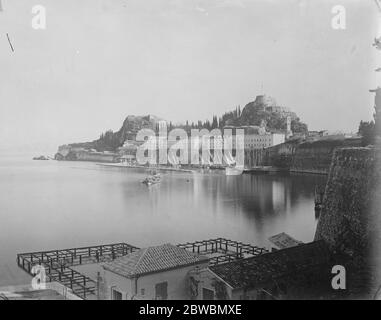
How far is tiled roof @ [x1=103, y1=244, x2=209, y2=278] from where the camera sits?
11.3ft

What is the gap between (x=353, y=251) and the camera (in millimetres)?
4059

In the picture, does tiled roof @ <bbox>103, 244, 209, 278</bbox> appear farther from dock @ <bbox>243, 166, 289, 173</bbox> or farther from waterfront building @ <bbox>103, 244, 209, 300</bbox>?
dock @ <bbox>243, 166, 289, 173</bbox>

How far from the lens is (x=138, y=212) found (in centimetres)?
904

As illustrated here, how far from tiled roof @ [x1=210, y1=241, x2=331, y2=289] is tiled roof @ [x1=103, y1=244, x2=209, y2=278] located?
36 cm

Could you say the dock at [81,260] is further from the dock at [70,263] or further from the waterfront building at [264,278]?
the waterfront building at [264,278]

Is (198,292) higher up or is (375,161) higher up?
(375,161)

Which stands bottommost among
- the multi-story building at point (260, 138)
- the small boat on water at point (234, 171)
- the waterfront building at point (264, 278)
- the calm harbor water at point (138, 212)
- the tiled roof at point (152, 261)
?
the calm harbor water at point (138, 212)

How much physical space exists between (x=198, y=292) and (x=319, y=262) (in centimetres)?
100

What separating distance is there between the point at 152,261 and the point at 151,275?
0.48 feet

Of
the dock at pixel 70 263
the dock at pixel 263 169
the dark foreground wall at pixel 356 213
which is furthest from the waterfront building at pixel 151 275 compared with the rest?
the dock at pixel 263 169

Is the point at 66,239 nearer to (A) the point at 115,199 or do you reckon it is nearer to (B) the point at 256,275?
(A) the point at 115,199

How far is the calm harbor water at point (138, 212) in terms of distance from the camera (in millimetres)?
7098

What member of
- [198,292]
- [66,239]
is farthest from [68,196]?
[198,292]
